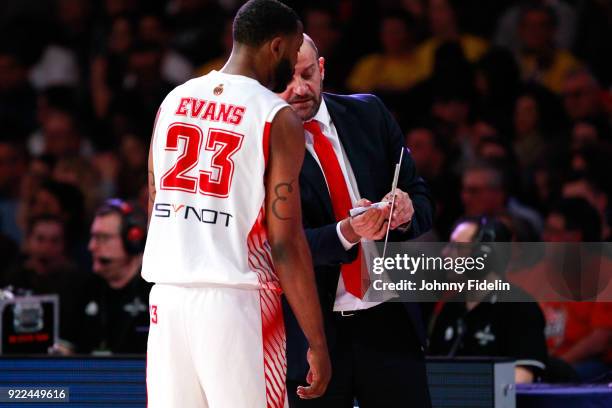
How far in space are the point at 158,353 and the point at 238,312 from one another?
0.27 metres

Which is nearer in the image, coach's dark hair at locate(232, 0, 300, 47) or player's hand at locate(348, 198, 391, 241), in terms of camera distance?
coach's dark hair at locate(232, 0, 300, 47)

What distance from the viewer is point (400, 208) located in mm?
4031

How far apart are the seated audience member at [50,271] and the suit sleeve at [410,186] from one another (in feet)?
8.93

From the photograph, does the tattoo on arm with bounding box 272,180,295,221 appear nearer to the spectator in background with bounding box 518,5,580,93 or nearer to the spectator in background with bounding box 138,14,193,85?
the spectator in background with bounding box 518,5,580,93

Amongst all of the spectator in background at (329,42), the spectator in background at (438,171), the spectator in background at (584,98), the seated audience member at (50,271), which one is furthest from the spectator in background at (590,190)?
the seated audience member at (50,271)

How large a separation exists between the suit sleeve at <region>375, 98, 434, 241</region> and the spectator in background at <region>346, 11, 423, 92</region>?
5.40 m

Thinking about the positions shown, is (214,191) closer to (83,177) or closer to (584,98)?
(584,98)

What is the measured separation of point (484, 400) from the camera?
480cm

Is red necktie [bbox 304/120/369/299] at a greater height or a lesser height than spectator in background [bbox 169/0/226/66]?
lesser

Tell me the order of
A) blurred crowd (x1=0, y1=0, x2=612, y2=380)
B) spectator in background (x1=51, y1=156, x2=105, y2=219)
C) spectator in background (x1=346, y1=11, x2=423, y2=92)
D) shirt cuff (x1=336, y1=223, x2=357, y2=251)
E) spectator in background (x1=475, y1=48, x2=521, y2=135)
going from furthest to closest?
1. spectator in background (x1=346, y1=11, x2=423, y2=92)
2. spectator in background (x1=51, y1=156, x2=105, y2=219)
3. spectator in background (x1=475, y1=48, x2=521, y2=135)
4. blurred crowd (x1=0, y1=0, x2=612, y2=380)
5. shirt cuff (x1=336, y1=223, x2=357, y2=251)

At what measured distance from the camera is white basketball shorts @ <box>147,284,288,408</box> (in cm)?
354

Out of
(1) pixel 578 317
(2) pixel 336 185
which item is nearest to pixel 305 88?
(2) pixel 336 185

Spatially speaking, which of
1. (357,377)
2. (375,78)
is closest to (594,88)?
(375,78)

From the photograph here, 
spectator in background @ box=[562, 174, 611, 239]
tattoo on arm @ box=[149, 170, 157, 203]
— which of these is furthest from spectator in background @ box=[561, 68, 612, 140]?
tattoo on arm @ box=[149, 170, 157, 203]
